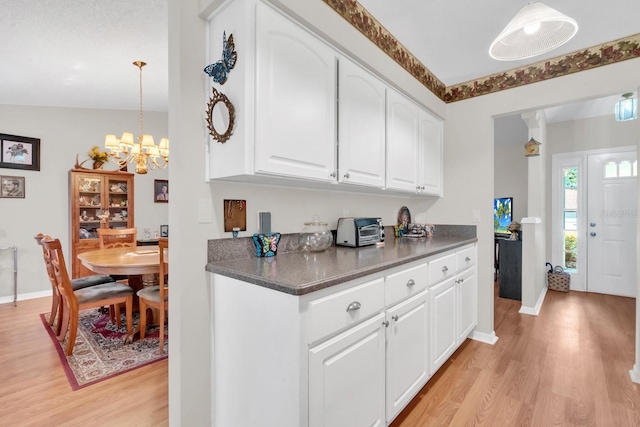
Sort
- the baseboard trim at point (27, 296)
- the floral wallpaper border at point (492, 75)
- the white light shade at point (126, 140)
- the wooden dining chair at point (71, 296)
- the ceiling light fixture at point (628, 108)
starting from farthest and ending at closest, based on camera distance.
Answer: the baseboard trim at point (27, 296), the white light shade at point (126, 140), the ceiling light fixture at point (628, 108), the wooden dining chair at point (71, 296), the floral wallpaper border at point (492, 75)

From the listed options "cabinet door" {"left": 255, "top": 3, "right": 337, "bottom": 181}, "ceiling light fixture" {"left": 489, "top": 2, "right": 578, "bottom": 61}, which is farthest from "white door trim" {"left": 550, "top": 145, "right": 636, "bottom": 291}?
"cabinet door" {"left": 255, "top": 3, "right": 337, "bottom": 181}

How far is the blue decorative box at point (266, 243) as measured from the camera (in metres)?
1.68

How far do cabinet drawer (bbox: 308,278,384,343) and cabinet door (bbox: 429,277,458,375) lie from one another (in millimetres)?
705

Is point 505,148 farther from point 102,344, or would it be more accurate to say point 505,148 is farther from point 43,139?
point 43,139

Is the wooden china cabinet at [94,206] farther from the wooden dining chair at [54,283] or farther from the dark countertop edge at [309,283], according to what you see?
the dark countertop edge at [309,283]

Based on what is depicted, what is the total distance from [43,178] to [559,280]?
762 centimetres

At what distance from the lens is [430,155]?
2854mm

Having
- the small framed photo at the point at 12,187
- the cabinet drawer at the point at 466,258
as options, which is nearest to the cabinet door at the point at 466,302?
the cabinet drawer at the point at 466,258

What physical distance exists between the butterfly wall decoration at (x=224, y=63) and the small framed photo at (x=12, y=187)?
4.38 m

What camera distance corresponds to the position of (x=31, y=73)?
320 cm

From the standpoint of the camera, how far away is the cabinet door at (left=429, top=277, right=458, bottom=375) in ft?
6.61

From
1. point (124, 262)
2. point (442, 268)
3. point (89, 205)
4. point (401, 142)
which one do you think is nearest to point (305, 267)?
point (442, 268)

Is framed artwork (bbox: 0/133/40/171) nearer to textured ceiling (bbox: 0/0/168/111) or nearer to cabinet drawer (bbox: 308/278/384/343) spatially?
textured ceiling (bbox: 0/0/168/111)

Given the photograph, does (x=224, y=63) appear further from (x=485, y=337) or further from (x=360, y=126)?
(x=485, y=337)
